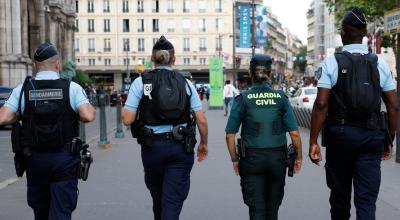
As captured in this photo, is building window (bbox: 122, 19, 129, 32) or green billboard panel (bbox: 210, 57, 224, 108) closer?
green billboard panel (bbox: 210, 57, 224, 108)

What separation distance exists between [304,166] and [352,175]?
5831 mm

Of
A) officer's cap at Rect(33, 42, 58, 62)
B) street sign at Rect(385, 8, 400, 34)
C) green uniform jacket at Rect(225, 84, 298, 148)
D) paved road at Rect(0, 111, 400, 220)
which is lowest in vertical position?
paved road at Rect(0, 111, 400, 220)

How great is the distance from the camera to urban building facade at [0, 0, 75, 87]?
34.9 m

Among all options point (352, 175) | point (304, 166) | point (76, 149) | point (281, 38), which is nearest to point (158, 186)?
point (76, 149)

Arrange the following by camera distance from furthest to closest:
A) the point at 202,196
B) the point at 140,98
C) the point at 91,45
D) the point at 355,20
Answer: the point at 91,45 < the point at 202,196 < the point at 140,98 < the point at 355,20

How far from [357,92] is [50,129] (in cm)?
243

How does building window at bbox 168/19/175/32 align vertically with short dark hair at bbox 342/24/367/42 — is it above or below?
above

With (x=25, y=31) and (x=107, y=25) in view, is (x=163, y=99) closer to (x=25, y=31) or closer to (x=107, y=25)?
(x=25, y=31)

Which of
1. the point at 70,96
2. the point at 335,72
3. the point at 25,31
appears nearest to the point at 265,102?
the point at 335,72

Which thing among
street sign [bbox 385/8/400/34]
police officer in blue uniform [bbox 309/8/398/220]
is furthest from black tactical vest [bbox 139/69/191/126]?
street sign [bbox 385/8/400/34]

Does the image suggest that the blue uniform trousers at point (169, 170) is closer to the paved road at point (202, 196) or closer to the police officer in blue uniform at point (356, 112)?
the police officer in blue uniform at point (356, 112)

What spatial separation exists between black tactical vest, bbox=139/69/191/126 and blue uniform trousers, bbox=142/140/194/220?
0.67 feet

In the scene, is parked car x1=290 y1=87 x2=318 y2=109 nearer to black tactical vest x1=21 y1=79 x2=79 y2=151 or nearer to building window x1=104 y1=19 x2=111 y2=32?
black tactical vest x1=21 y1=79 x2=79 y2=151

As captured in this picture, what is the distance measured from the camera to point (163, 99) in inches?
203
